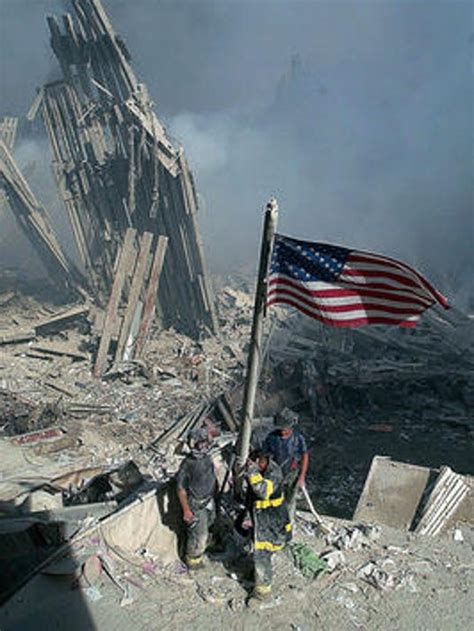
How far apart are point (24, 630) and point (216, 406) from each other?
6.56 m

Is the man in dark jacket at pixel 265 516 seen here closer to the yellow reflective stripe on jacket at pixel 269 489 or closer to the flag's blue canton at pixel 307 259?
the yellow reflective stripe on jacket at pixel 269 489

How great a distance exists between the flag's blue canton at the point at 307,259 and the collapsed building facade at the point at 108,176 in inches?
388

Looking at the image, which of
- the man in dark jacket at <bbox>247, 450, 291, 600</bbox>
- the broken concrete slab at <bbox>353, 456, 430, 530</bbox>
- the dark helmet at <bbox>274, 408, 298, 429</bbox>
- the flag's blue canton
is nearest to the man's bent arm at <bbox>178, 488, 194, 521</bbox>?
the man in dark jacket at <bbox>247, 450, 291, 600</bbox>

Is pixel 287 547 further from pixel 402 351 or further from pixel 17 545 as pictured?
pixel 402 351

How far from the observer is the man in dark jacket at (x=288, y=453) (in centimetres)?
557

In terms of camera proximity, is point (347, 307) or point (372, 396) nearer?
point (347, 307)

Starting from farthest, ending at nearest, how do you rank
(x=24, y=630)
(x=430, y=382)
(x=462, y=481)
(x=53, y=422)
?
(x=430, y=382)
(x=53, y=422)
(x=462, y=481)
(x=24, y=630)

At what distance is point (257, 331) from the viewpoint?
4910 mm

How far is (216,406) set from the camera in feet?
35.0

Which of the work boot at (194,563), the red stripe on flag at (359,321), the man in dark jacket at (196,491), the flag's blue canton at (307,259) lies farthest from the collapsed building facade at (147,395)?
the flag's blue canton at (307,259)

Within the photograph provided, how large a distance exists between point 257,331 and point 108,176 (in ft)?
A: 42.5

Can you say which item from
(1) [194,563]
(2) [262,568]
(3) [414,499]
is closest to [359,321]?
(2) [262,568]

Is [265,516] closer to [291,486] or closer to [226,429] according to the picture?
[291,486]

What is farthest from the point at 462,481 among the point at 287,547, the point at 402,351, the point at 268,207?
the point at 402,351
